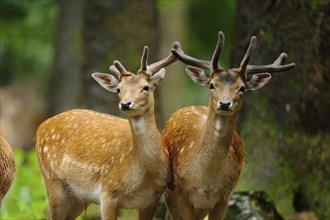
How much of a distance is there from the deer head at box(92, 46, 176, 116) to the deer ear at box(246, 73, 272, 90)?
2.84 feet

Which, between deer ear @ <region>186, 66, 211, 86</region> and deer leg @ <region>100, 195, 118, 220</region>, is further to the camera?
deer leg @ <region>100, 195, 118, 220</region>

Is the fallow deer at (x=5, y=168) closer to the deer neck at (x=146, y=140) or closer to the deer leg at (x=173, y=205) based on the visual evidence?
the deer neck at (x=146, y=140)

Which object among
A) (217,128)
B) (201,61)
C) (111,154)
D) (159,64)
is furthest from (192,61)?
(111,154)

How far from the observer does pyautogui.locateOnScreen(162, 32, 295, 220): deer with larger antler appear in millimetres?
10281

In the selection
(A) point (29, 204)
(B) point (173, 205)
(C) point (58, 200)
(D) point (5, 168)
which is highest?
(D) point (5, 168)

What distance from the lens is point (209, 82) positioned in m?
10.5

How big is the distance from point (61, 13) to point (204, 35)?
4.05m

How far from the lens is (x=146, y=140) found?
10508mm

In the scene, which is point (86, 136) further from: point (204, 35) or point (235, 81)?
point (204, 35)

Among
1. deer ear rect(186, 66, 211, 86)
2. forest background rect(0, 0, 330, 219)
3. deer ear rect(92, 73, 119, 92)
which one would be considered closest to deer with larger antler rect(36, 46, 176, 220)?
deer ear rect(92, 73, 119, 92)

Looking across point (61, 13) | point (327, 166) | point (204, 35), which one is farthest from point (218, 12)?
point (327, 166)

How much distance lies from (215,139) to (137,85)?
0.94 m

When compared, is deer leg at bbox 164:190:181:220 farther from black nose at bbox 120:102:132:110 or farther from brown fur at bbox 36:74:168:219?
black nose at bbox 120:102:132:110

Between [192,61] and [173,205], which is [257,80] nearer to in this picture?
A: [192,61]
